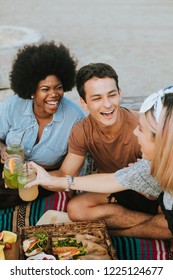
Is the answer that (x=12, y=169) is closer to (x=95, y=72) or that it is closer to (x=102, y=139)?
(x=102, y=139)

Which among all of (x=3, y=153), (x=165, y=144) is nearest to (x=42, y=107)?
(x=3, y=153)

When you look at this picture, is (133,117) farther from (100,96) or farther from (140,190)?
(140,190)

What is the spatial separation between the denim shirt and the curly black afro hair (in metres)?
0.12

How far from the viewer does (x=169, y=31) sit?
7781 millimetres

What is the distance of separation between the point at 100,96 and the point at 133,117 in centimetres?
30

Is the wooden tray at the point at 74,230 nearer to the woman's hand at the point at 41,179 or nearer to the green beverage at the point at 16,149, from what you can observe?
the woman's hand at the point at 41,179

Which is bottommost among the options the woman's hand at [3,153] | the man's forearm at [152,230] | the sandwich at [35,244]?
the man's forearm at [152,230]

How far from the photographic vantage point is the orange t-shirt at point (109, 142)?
9.35ft

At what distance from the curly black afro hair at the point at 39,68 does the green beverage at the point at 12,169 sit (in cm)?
56

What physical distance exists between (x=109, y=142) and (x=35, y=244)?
89cm

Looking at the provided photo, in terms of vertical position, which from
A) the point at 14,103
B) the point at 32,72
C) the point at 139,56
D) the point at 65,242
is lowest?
the point at 65,242

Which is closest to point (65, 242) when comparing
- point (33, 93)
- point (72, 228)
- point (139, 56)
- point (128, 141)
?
point (72, 228)

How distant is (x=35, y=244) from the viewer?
7.79 feet

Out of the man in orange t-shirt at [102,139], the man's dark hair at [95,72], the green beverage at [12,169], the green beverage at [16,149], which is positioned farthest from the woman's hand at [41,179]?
the man's dark hair at [95,72]
